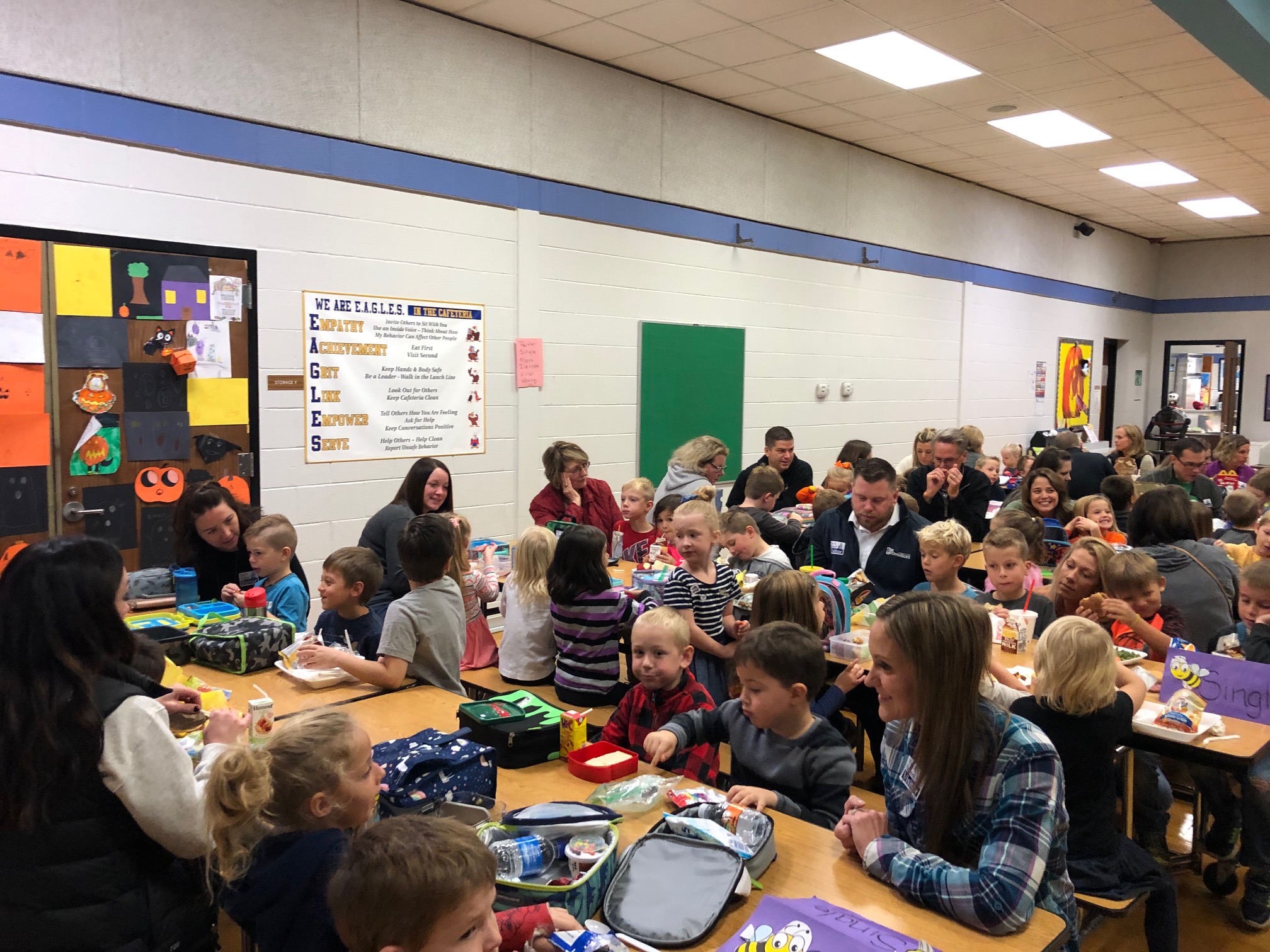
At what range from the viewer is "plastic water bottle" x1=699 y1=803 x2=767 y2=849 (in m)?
1.97

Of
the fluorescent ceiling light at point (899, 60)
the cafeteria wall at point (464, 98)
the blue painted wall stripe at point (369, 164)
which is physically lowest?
the blue painted wall stripe at point (369, 164)

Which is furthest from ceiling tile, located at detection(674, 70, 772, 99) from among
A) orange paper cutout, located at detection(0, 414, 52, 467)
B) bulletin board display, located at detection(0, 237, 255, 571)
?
orange paper cutout, located at detection(0, 414, 52, 467)

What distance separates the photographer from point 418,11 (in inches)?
209

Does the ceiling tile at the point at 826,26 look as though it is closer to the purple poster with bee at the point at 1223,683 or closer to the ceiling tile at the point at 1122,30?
the ceiling tile at the point at 1122,30

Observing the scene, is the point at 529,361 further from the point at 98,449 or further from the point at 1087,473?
the point at 1087,473

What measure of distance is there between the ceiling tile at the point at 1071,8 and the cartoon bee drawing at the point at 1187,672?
13.1 ft

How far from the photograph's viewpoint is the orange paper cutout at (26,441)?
13.1ft

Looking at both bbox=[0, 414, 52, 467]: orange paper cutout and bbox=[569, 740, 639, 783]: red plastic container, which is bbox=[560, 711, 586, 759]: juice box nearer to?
bbox=[569, 740, 639, 783]: red plastic container

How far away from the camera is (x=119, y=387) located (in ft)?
14.2

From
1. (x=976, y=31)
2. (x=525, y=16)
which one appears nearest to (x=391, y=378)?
(x=525, y=16)

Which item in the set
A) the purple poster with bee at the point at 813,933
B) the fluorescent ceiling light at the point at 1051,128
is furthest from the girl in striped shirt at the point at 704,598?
the fluorescent ceiling light at the point at 1051,128

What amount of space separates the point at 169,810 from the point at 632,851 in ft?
3.03

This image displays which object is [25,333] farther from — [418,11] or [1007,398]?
[1007,398]

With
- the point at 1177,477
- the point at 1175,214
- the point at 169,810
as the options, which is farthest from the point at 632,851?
the point at 1175,214
